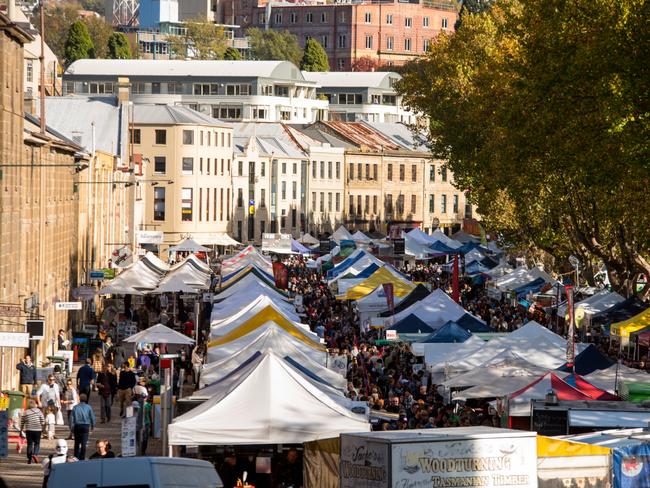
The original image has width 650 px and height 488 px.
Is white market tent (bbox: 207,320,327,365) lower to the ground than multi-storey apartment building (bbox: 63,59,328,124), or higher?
lower

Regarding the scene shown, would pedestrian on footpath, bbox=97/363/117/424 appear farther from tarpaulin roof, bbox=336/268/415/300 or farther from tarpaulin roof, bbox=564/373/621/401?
tarpaulin roof, bbox=336/268/415/300

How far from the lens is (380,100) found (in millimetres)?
167625

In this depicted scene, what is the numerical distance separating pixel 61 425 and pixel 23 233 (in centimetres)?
830

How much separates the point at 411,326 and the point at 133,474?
86.4ft

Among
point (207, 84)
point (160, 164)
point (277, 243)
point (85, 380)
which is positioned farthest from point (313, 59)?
point (85, 380)

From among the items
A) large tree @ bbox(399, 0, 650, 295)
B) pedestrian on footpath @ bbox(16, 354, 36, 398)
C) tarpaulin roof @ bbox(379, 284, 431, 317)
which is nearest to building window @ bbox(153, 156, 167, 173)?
large tree @ bbox(399, 0, 650, 295)

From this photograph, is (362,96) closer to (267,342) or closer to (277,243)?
(277,243)

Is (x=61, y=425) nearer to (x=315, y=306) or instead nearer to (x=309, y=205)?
(x=315, y=306)

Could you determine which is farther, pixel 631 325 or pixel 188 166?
pixel 188 166

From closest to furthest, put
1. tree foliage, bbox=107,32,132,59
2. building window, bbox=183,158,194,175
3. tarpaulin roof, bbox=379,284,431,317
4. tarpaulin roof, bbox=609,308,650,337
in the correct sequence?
tarpaulin roof, bbox=609,308,650,337 < tarpaulin roof, bbox=379,284,431,317 < building window, bbox=183,158,194,175 < tree foliage, bbox=107,32,132,59

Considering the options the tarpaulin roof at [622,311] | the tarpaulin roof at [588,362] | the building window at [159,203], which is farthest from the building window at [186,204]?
the tarpaulin roof at [588,362]

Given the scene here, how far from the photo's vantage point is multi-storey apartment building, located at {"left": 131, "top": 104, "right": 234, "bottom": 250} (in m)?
107

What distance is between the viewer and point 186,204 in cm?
10844

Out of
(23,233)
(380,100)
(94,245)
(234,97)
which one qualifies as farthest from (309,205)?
(23,233)
